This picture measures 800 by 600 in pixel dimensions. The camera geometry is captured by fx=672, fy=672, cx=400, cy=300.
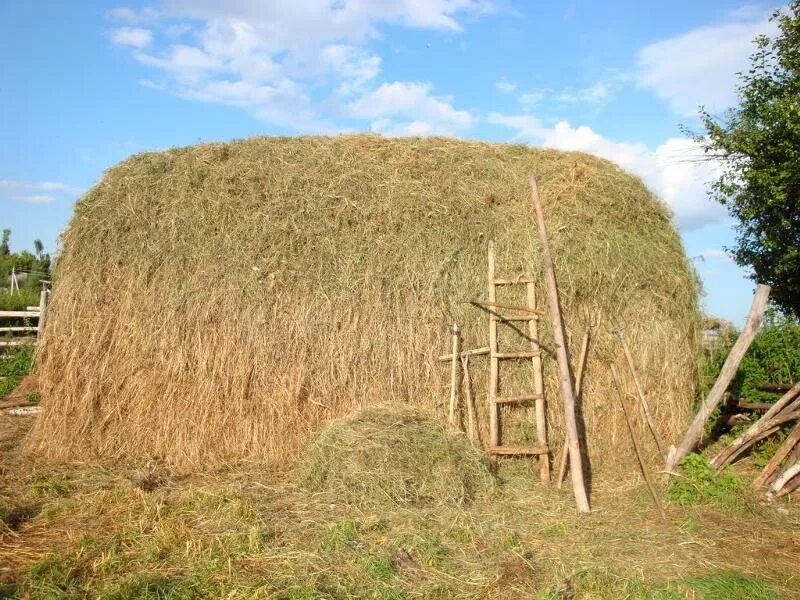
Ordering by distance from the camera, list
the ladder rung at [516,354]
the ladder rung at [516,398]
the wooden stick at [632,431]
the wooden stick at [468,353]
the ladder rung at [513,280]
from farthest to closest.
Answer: the ladder rung at [513,280], the wooden stick at [468,353], the ladder rung at [516,354], the ladder rung at [516,398], the wooden stick at [632,431]

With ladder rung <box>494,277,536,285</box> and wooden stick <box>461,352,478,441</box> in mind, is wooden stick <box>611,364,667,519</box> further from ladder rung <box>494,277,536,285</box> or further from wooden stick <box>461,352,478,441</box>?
wooden stick <box>461,352,478,441</box>

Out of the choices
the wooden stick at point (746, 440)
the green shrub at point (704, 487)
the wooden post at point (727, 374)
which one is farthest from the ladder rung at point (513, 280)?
the wooden stick at point (746, 440)

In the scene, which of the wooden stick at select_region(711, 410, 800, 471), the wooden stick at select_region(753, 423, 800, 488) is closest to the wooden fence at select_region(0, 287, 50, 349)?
the wooden stick at select_region(711, 410, 800, 471)

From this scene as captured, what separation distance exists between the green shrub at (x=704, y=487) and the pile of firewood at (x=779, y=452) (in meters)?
0.33

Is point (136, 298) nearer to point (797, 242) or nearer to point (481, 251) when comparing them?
point (481, 251)

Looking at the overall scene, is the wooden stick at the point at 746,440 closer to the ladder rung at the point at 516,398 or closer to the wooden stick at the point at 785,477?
the wooden stick at the point at 785,477

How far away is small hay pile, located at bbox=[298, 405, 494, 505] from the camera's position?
7016mm

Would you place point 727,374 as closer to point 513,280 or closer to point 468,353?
point 513,280

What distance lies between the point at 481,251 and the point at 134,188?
4.90 metres

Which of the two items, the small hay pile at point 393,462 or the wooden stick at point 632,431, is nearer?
the small hay pile at point 393,462

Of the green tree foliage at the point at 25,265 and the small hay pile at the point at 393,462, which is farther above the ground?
the green tree foliage at the point at 25,265

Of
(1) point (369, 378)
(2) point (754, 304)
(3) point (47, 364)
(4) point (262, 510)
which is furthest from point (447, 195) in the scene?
(3) point (47, 364)

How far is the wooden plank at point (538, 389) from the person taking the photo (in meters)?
8.23

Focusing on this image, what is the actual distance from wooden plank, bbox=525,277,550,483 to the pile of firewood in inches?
78.5
